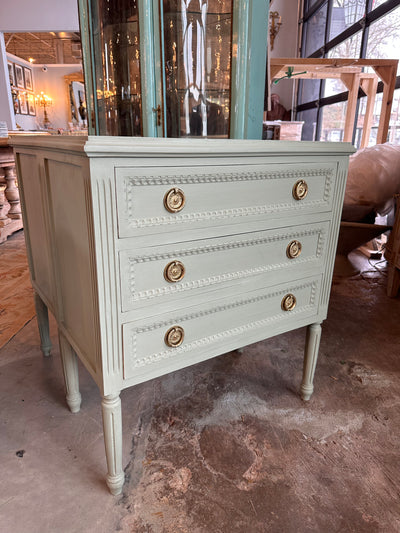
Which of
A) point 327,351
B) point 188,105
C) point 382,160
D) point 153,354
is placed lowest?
point 327,351

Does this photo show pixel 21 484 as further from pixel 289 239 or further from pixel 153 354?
pixel 289 239

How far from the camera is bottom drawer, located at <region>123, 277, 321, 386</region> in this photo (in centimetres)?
104

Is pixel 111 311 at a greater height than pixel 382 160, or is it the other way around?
pixel 382 160

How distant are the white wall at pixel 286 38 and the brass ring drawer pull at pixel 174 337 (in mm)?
8245

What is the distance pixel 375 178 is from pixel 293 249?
1766mm

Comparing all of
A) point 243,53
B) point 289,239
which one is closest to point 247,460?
point 289,239

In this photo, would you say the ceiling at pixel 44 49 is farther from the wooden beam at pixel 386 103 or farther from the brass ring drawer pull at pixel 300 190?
the brass ring drawer pull at pixel 300 190

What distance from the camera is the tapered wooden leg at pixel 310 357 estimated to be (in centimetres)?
149

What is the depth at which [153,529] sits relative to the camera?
3.42 ft

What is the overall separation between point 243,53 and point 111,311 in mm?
1009

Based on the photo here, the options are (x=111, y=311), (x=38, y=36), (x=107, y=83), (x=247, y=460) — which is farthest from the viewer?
(x=38, y=36)

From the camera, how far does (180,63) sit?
1310mm

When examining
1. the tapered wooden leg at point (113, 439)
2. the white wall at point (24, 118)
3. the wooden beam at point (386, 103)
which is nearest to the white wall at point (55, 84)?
the white wall at point (24, 118)

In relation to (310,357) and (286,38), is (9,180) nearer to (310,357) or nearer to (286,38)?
(310,357)
